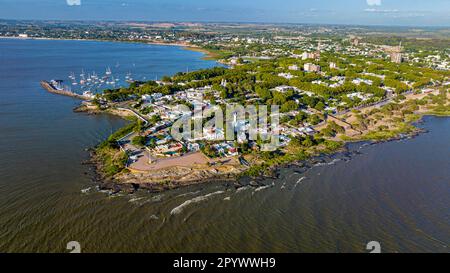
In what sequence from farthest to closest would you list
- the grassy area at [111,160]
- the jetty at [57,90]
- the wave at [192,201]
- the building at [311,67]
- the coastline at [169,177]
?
the building at [311,67]
the jetty at [57,90]
the grassy area at [111,160]
the coastline at [169,177]
the wave at [192,201]

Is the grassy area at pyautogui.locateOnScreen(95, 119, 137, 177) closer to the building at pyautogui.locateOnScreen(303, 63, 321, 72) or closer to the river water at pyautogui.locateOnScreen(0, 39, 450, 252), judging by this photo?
the river water at pyautogui.locateOnScreen(0, 39, 450, 252)

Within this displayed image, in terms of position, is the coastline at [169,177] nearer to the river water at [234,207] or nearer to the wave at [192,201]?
the river water at [234,207]

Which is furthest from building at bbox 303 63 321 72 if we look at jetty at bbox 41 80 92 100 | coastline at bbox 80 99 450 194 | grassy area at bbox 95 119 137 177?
grassy area at bbox 95 119 137 177

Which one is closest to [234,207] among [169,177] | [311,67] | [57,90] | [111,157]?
[169,177]

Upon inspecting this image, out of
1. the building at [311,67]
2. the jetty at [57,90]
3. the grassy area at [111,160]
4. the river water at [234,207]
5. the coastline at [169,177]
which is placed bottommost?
the river water at [234,207]

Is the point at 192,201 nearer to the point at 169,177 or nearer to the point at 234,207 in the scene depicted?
the point at 234,207

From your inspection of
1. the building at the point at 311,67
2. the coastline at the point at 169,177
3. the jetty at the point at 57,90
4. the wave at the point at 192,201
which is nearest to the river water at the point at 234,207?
the wave at the point at 192,201
